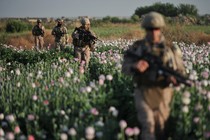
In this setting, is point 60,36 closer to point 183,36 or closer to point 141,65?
point 183,36

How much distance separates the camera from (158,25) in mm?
4285

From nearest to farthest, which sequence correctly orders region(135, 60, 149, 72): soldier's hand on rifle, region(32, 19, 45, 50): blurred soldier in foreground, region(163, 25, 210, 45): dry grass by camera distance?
region(135, 60, 149, 72): soldier's hand on rifle, region(32, 19, 45, 50): blurred soldier in foreground, region(163, 25, 210, 45): dry grass

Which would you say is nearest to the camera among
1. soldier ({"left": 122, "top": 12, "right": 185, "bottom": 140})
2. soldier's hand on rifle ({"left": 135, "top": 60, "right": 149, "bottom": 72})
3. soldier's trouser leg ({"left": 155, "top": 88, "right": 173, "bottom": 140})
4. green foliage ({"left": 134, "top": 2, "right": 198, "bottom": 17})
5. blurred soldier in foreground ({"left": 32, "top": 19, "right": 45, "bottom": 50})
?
soldier's hand on rifle ({"left": 135, "top": 60, "right": 149, "bottom": 72})

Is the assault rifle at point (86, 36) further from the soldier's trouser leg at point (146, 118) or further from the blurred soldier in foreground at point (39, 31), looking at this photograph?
the blurred soldier in foreground at point (39, 31)

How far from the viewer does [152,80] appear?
444cm

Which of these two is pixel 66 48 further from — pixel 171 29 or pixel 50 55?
pixel 171 29

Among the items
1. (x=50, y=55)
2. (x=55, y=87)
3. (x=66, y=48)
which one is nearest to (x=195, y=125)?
(x=55, y=87)

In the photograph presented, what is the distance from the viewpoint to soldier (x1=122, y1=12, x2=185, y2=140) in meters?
4.41

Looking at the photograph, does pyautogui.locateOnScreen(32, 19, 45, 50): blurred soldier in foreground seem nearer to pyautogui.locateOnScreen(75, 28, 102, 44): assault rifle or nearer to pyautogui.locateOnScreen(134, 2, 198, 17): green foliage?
pyautogui.locateOnScreen(75, 28, 102, 44): assault rifle

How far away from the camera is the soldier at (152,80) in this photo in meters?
4.41

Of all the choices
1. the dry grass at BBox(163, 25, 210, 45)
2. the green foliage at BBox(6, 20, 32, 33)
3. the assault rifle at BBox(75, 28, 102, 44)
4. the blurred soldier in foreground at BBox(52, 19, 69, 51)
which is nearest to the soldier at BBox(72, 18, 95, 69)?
the assault rifle at BBox(75, 28, 102, 44)

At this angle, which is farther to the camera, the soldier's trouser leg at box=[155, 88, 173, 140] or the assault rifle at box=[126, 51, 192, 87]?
the soldier's trouser leg at box=[155, 88, 173, 140]

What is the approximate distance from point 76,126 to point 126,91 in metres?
1.95

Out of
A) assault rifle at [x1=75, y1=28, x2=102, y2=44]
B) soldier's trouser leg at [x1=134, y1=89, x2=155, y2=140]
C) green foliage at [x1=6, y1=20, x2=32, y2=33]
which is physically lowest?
green foliage at [x1=6, y1=20, x2=32, y2=33]
